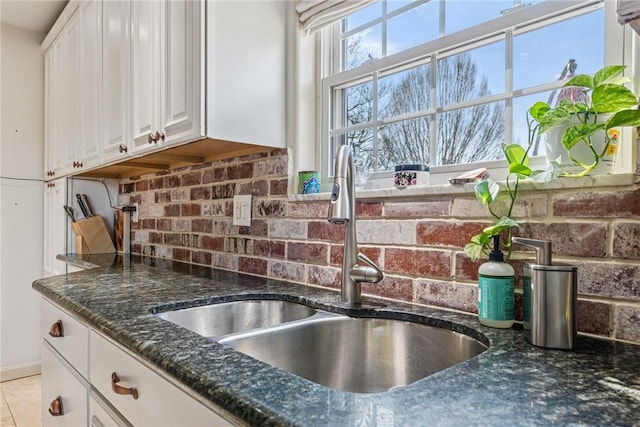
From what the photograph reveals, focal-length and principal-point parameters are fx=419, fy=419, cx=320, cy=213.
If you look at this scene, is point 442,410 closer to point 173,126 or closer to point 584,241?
point 584,241

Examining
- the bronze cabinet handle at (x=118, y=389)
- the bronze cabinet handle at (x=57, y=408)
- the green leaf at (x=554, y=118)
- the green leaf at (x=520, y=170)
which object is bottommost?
the bronze cabinet handle at (x=57, y=408)

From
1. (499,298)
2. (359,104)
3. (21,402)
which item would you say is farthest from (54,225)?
(499,298)

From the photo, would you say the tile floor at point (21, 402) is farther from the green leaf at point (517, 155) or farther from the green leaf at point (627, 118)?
the green leaf at point (627, 118)

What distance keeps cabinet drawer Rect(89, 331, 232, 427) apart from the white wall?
2622mm

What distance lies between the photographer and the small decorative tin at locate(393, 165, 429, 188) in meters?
1.22

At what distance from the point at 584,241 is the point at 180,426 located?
2.85ft

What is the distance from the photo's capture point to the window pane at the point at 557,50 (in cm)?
102

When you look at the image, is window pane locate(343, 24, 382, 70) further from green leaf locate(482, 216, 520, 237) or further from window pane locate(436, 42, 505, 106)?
green leaf locate(482, 216, 520, 237)

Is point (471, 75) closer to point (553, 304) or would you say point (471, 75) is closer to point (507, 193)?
point (507, 193)

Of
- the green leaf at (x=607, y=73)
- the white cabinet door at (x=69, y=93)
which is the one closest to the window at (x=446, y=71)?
the green leaf at (x=607, y=73)

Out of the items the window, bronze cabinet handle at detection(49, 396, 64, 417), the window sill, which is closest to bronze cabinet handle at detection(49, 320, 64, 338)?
bronze cabinet handle at detection(49, 396, 64, 417)

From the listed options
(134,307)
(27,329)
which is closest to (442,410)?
(134,307)

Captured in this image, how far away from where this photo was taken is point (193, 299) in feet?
4.05

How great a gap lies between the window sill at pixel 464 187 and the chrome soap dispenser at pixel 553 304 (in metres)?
0.17
